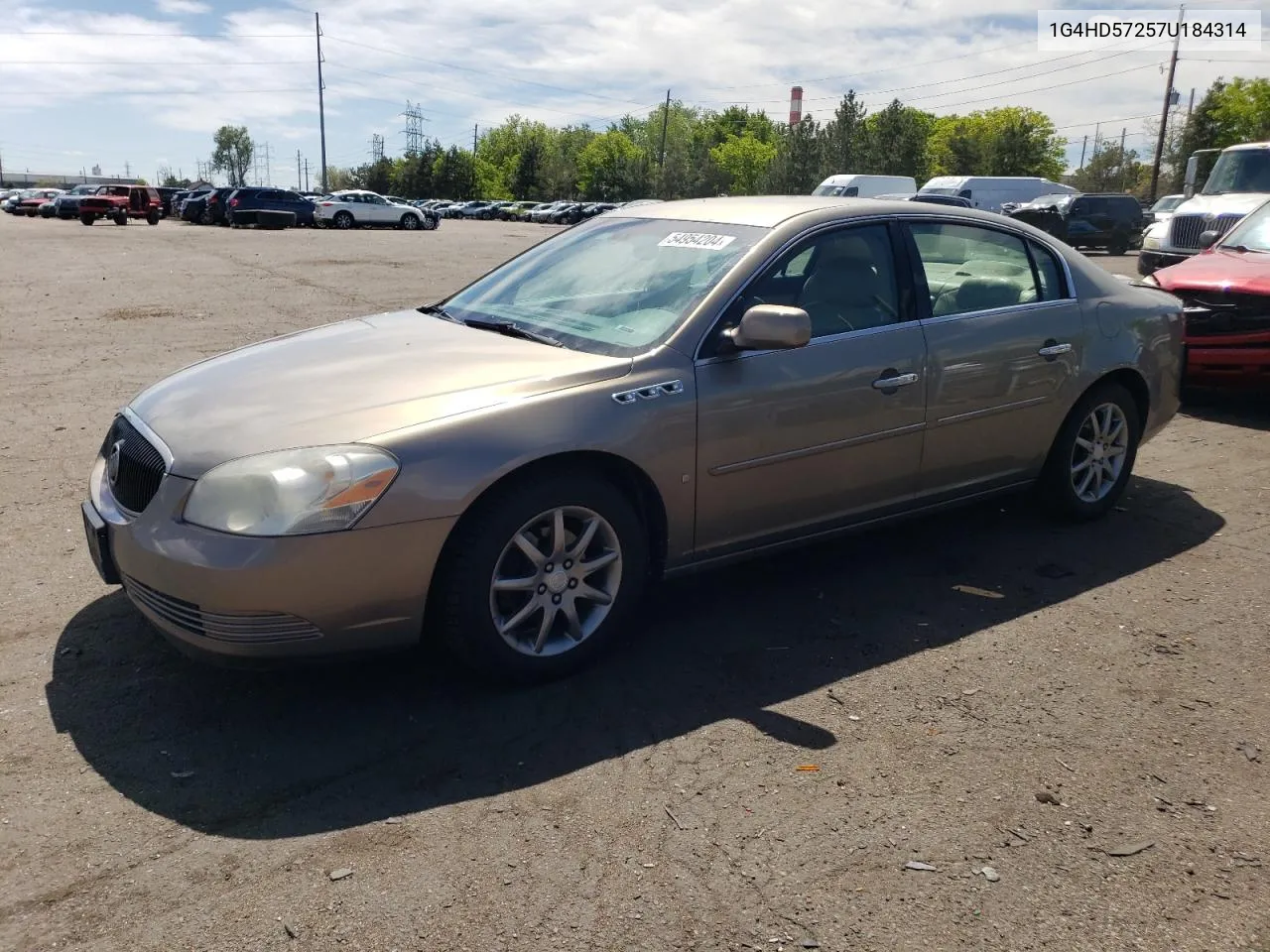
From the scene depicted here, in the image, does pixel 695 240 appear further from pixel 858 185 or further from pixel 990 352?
pixel 858 185

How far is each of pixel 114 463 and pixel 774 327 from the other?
7.56 ft

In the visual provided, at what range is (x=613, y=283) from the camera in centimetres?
433

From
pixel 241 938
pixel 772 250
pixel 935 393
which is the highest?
pixel 772 250

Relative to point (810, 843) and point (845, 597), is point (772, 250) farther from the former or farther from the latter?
point (810, 843)

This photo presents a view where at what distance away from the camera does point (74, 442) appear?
6.49 meters

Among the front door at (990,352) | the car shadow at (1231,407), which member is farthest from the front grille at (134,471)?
the car shadow at (1231,407)

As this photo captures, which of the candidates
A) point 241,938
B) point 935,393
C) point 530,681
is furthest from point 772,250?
point 241,938

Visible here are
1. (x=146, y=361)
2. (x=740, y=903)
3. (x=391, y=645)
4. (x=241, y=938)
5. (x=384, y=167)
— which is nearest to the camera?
(x=241, y=938)

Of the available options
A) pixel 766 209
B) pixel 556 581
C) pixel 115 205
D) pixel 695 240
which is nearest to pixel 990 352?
pixel 766 209

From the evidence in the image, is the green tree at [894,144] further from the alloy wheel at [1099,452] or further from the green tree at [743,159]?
the alloy wheel at [1099,452]

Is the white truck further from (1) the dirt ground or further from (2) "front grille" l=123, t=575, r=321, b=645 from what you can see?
(2) "front grille" l=123, t=575, r=321, b=645

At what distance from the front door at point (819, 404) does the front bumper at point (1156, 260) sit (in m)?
11.3

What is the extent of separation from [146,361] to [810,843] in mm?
8435

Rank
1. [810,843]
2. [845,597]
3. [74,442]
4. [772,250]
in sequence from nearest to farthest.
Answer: [810,843] → [772,250] → [845,597] → [74,442]
